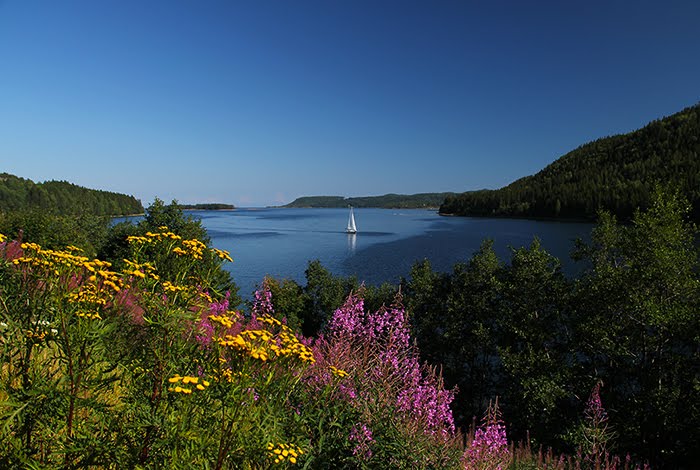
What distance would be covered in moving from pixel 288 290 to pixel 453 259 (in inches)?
1063

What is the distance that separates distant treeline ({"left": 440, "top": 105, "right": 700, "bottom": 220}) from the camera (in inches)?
4141

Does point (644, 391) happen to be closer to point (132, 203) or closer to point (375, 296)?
point (375, 296)

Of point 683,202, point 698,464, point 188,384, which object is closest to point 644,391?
point 698,464

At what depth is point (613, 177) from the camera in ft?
458

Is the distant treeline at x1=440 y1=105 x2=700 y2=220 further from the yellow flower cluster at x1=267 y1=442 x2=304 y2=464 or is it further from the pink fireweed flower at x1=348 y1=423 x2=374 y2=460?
the yellow flower cluster at x1=267 y1=442 x2=304 y2=464

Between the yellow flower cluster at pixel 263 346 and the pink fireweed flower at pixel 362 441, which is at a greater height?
the yellow flower cluster at pixel 263 346

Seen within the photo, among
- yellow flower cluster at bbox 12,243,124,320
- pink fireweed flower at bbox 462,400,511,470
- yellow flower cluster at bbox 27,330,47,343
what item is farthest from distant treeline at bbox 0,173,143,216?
pink fireweed flower at bbox 462,400,511,470

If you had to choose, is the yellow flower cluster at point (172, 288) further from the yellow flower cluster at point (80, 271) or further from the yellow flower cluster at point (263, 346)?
the yellow flower cluster at point (263, 346)

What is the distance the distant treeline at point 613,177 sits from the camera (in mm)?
105188

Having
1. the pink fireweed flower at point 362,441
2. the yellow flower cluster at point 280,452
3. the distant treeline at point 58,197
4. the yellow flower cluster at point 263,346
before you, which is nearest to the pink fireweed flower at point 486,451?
the pink fireweed flower at point 362,441

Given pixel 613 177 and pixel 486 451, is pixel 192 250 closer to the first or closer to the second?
pixel 486 451

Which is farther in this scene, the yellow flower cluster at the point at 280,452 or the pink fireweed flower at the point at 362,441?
the pink fireweed flower at the point at 362,441

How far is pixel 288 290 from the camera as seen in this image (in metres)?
29.3

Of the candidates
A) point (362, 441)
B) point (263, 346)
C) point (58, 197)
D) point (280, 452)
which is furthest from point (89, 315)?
point (58, 197)
